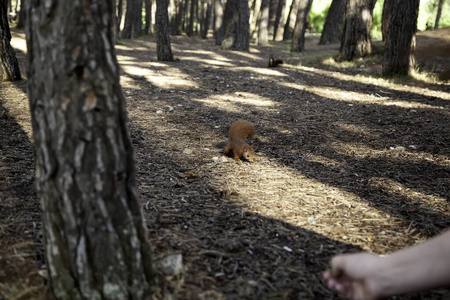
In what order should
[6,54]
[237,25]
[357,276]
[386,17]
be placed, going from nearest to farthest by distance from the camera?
[357,276]
[6,54]
[386,17]
[237,25]

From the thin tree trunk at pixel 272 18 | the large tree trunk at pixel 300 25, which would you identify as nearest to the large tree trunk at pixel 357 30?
the large tree trunk at pixel 300 25

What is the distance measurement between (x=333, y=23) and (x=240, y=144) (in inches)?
651

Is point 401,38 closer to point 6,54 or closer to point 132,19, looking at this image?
point 6,54

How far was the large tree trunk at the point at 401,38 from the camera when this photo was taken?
303 inches

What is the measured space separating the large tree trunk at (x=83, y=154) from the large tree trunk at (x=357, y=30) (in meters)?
9.87

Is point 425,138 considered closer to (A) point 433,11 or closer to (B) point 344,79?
(B) point 344,79

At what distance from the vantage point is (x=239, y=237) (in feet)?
7.54

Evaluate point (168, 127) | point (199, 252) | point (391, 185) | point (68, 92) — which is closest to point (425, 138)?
point (391, 185)

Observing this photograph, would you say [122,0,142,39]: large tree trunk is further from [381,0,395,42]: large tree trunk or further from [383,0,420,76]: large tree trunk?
[383,0,420,76]: large tree trunk

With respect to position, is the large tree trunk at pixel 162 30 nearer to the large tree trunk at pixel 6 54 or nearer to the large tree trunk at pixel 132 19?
the large tree trunk at pixel 6 54

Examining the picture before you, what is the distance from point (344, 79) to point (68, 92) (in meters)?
7.93

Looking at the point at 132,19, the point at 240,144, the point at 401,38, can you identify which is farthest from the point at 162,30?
the point at 132,19

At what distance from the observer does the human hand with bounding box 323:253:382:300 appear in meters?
1.42

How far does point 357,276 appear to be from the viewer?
1.48 m
